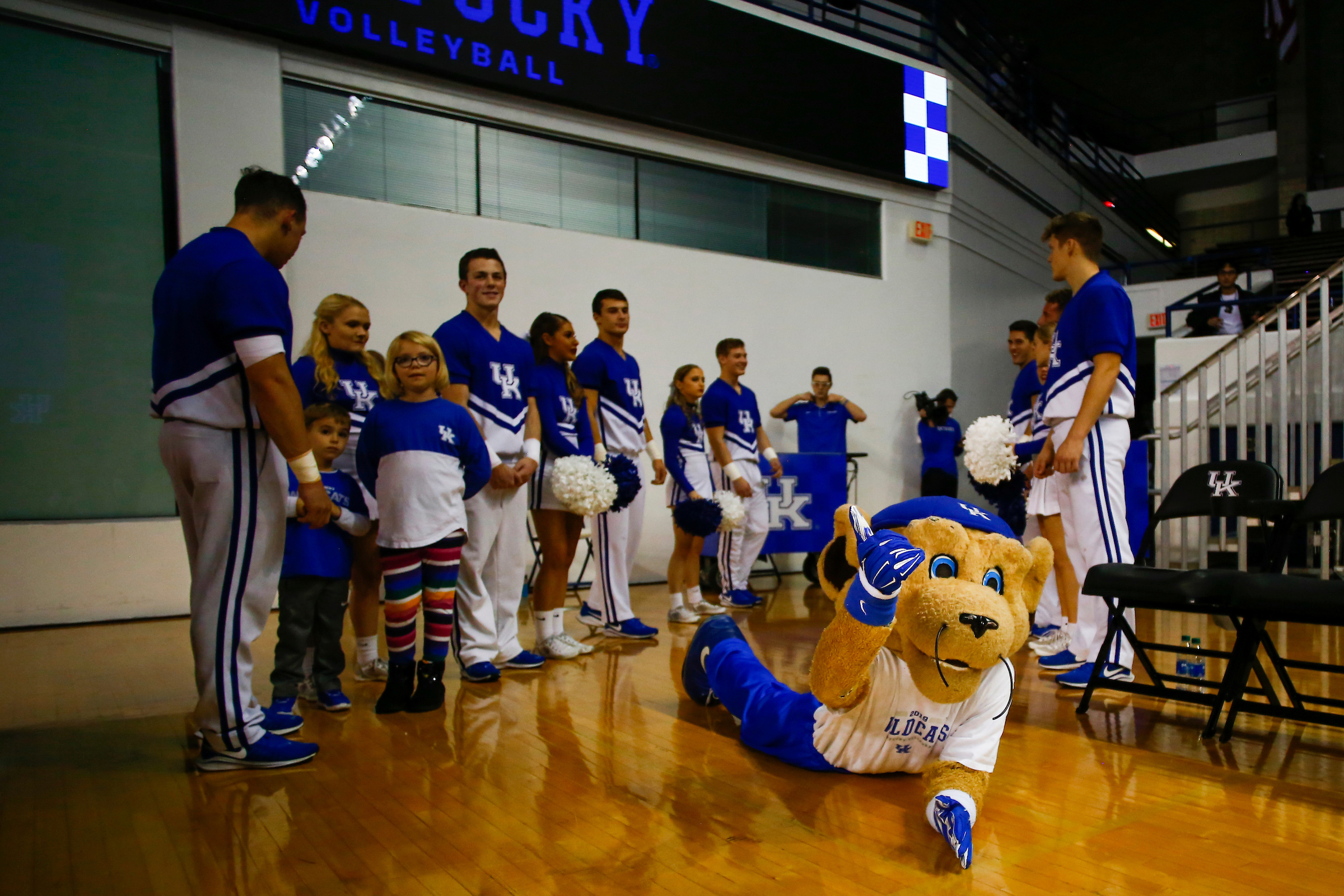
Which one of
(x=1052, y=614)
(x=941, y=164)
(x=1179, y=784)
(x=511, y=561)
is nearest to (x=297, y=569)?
(x=511, y=561)

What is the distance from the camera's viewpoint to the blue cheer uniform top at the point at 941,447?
9.50 metres

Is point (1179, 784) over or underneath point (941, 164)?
underneath

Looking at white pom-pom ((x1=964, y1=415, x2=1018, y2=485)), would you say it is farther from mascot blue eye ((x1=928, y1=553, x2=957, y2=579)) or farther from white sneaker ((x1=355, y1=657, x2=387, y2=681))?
white sneaker ((x1=355, y1=657, x2=387, y2=681))

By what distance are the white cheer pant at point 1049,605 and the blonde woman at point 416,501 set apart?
9.84 feet

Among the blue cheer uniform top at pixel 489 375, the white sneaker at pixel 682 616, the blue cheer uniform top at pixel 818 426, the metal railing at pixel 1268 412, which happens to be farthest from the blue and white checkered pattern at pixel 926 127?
the blue cheer uniform top at pixel 489 375

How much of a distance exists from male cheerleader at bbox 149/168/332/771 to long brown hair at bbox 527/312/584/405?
1786 mm

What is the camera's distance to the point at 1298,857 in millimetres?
2023

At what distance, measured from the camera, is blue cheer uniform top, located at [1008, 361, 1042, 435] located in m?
5.41

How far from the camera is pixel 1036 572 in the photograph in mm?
2381

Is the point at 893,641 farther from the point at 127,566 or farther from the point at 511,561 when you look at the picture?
the point at 127,566

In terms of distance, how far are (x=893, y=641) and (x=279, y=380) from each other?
6.19ft

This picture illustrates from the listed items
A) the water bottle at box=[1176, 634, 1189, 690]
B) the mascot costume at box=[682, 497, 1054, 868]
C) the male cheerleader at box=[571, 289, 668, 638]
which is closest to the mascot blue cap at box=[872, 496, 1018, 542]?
the mascot costume at box=[682, 497, 1054, 868]

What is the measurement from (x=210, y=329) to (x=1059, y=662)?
3806 millimetres

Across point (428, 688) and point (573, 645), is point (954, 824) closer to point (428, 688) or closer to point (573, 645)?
point (428, 688)
